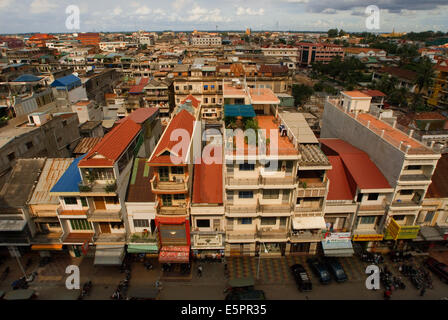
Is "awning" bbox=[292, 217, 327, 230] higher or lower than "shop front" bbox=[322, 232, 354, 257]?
higher

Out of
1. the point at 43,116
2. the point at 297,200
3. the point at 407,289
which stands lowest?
the point at 407,289

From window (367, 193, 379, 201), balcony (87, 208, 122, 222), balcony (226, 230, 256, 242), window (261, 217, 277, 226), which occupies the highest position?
window (367, 193, 379, 201)

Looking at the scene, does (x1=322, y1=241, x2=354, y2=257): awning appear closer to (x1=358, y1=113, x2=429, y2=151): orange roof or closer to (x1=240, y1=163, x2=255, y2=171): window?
(x1=240, y1=163, x2=255, y2=171): window

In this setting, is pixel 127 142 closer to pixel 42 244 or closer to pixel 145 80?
pixel 42 244

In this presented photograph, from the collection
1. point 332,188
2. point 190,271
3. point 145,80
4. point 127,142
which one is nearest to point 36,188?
point 127,142

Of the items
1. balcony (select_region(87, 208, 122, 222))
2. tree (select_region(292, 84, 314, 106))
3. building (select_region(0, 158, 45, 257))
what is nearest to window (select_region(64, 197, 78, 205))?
balcony (select_region(87, 208, 122, 222))

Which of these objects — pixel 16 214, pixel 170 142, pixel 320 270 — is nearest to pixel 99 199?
pixel 16 214
